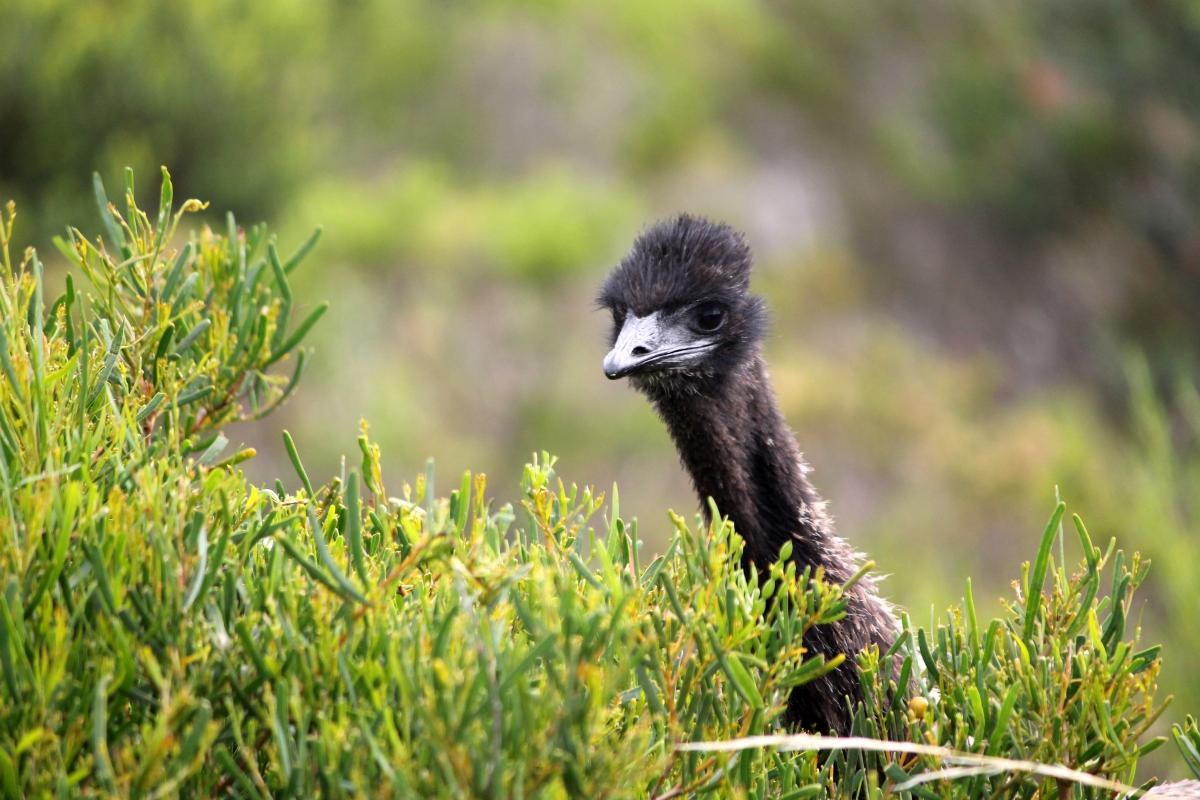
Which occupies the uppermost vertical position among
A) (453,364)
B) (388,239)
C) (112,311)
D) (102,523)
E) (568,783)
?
(388,239)

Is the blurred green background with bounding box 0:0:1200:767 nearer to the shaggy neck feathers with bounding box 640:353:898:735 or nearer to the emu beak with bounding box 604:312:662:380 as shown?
the shaggy neck feathers with bounding box 640:353:898:735

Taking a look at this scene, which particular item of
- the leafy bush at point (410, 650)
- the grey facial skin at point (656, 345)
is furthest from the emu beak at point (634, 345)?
the leafy bush at point (410, 650)

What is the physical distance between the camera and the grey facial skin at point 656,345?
3.16 meters

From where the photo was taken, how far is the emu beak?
310 centimetres

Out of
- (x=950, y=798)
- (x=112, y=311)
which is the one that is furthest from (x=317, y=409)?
(x=950, y=798)

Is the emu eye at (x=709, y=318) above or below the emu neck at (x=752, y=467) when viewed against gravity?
above

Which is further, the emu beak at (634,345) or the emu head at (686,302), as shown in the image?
the emu head at (686,302)

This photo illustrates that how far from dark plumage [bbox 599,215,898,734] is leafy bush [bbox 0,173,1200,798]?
93 cm

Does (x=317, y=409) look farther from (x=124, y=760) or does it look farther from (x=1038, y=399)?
(x=124, y=760)

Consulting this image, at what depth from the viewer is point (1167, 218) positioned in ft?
37.8

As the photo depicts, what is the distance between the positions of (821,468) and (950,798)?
35.4ft

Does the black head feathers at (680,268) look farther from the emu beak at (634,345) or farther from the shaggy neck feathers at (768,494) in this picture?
the shaggy neck feathers at (768,494)

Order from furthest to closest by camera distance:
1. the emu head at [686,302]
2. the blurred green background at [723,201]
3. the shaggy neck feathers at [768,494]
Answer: the blurred green background at [723,201]
the emu head at [686,302]
the shaggy neck feathers at [768,494]

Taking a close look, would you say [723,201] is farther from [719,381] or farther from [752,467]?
[752,467]
